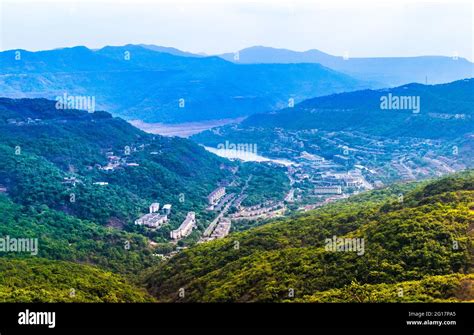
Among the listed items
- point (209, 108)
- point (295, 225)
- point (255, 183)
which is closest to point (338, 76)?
point (209, 108)

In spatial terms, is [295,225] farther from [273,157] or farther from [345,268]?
[273,157]

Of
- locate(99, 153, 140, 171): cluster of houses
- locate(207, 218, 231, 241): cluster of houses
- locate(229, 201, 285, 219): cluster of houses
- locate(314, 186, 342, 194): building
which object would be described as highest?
locate(99, 153, 140, 171): cluster of houses

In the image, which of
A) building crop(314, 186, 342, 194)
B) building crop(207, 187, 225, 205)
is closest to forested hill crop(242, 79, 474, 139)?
building crop(314, 186, 342, 194)

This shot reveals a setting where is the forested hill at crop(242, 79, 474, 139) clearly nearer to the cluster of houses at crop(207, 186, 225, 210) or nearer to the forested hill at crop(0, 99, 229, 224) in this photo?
the forested hill at crop(0, 99, 229, 224)

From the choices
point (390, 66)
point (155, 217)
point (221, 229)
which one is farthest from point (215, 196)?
point (390, 66)

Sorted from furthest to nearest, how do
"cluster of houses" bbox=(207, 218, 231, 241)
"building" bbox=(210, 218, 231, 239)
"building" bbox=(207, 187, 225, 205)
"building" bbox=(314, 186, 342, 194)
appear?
1. "building" bbox=(314, 186, 342, 194)
2. "building" bbox=(207, 187, 225, 205)
3. "building" bbox=(210, 218, 231, 239)
4. "cluster of houses" bbox=(207, 218, 231, 241)

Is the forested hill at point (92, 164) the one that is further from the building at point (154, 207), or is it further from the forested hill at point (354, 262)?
the forested hill at point (354, 262)
